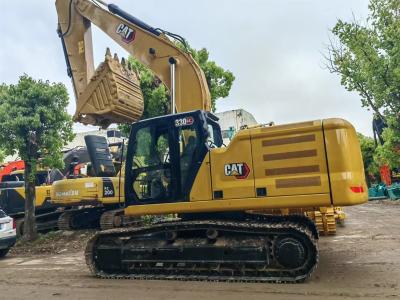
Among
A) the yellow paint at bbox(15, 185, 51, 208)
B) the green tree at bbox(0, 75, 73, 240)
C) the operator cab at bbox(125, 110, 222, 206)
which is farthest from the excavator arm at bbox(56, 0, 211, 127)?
the yellow paint at bbox(15, 185, 51, 208)

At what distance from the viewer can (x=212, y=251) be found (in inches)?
251

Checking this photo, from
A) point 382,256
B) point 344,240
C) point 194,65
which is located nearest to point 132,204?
point 194,65

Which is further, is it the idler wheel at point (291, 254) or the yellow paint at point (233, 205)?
the idler wheel at point (291, 254)

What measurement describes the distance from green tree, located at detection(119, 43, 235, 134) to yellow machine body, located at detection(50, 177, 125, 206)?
18.3 ft

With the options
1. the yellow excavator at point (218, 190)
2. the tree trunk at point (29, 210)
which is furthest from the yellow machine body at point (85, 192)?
the yellow excavator at point (218, 190)

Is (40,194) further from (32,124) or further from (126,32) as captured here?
(126,32)

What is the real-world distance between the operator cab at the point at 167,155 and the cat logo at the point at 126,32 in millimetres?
2459

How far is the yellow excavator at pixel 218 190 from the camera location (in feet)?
19.4

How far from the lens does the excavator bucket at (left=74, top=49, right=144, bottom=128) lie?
26.3 ft

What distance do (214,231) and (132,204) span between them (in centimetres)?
151

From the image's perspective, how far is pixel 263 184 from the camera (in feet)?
20.1

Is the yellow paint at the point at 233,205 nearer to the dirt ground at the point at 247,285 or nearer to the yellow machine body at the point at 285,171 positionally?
the yellow machine body at the point at 285,171

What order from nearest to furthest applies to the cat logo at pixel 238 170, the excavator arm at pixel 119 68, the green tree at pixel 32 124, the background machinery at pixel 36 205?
the cat logo at pixel 238 170, the excavator arm at pixel 119 68, the green tree at pixel 32 124, the background machinery at pixel 36 205

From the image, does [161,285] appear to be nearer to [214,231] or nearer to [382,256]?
[214,231]
